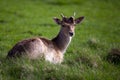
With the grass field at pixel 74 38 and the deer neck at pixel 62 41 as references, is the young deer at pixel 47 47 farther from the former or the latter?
the grass field at pixel 74 38

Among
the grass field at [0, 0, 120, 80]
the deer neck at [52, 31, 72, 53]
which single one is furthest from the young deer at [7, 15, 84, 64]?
the grass field at [0, 0, 120, 80]

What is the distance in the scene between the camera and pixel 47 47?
458 inches

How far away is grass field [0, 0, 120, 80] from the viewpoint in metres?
10.0

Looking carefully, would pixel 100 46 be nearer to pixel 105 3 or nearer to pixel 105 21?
pixel 105 21

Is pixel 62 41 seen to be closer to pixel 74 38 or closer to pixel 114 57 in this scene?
pixel 114 57

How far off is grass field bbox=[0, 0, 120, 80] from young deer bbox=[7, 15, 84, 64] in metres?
0.27

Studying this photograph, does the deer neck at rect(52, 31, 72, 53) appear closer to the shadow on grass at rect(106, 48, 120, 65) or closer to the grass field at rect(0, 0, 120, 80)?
the grass field at rect(0, 0, 120, 80)

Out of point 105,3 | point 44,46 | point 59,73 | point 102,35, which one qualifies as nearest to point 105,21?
point 102,35

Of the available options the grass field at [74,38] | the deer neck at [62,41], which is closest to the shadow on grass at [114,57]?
the grass field at [74,38]

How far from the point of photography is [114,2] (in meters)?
29.6

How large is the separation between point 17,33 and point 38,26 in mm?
2281

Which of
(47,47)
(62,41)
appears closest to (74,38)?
(62,41)

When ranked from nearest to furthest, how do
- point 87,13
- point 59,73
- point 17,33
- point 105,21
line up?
point 59,73 → point 17,33 → point 105,21 → point 87,13

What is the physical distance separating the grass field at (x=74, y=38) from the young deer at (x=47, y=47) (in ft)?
0.89
